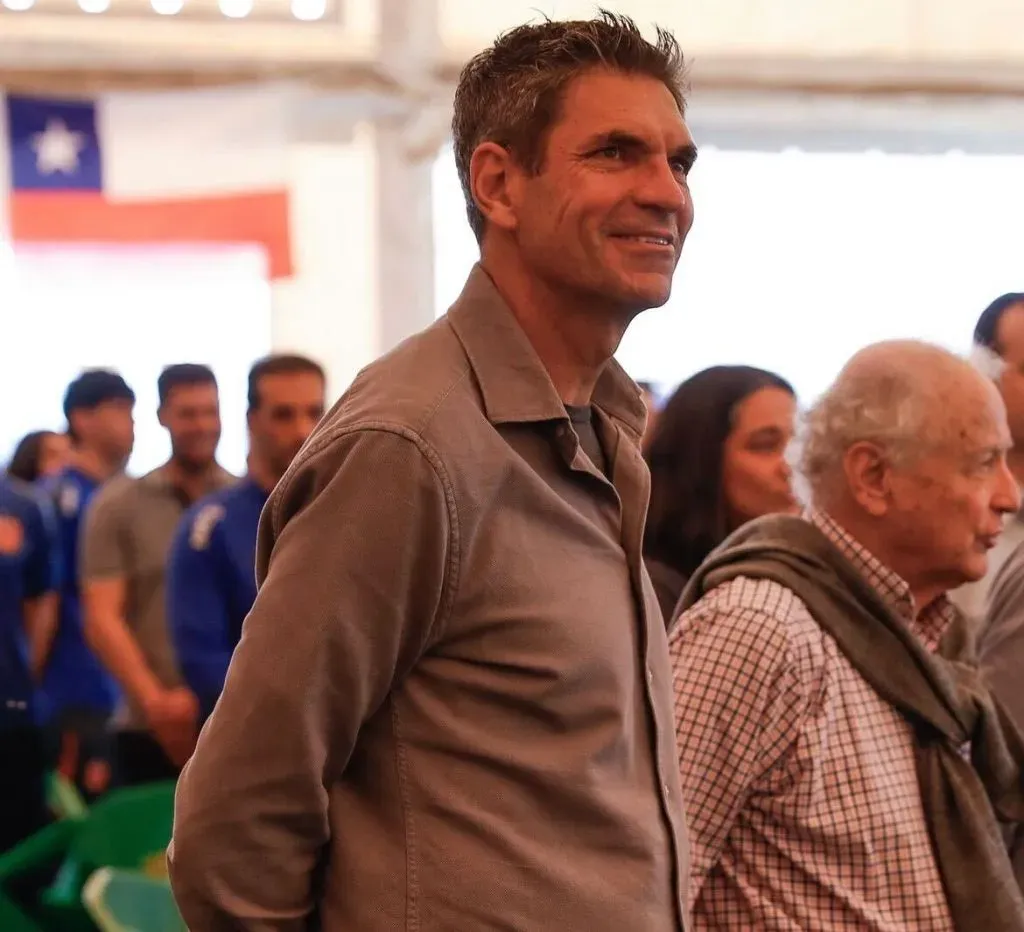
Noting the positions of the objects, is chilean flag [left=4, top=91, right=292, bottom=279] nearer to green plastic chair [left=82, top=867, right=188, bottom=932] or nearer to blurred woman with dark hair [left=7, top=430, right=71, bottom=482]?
blurred woman with dark hair [left=7, top=430, right=71, bottom=482]

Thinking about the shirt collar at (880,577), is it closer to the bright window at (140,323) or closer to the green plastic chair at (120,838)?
the green plastic chair at (120,838)

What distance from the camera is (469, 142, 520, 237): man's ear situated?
50.9 inches

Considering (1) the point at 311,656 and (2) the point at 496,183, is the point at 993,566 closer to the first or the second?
(2) the point at 496,183

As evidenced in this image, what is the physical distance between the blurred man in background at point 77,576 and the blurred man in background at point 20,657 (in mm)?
387

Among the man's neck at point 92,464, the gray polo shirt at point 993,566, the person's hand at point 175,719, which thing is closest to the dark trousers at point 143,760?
the person's hand at point 175,719

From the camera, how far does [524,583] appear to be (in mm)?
1182

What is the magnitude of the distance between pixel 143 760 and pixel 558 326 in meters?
2.97

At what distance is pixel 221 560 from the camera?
3.49m

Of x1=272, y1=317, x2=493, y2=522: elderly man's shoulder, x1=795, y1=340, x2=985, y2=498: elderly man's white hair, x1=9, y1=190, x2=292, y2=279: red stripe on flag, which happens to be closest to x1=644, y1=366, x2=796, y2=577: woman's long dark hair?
x1=795, y1=340, x2=985, y2=498: elderly man's white hair

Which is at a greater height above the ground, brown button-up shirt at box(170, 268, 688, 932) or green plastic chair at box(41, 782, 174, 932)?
brown button-up shirt at box(170, 268, 688, 932)

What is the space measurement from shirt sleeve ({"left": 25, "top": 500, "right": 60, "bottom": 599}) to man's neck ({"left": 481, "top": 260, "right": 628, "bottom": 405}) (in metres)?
2.86

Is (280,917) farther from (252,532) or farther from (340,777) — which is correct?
(252,532)

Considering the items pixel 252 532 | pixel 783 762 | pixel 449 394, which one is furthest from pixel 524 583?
pixel 252 532

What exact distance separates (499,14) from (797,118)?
105 centimetres
